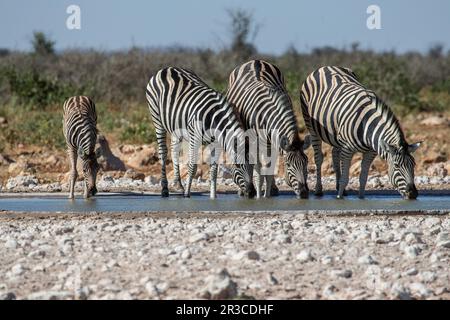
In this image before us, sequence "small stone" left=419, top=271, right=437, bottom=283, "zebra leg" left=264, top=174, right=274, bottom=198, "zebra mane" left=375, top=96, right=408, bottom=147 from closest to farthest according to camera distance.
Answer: "small stone" left=419, top=271, right=437, bottom=283 → "zebra mane" left=375, top=96, right=408, bottom=147 → "zebra leg" left=264, top=174, right=274, bottom=198

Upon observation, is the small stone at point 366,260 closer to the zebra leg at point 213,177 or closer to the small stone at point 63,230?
the small stone at point 63,230

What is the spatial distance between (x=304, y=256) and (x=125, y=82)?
21.9 m

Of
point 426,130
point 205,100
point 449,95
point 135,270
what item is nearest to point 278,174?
point 205,100

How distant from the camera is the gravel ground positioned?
7594 mm

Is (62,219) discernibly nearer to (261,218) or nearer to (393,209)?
(261,218)

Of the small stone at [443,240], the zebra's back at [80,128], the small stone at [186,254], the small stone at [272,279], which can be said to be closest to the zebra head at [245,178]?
the zebra's back at [80,128]

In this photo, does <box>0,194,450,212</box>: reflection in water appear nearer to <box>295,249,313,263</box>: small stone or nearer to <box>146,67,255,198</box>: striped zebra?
<box>146,67,255,198</box>: striped zebra

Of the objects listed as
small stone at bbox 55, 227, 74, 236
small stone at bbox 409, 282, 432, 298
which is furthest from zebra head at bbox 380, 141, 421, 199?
small stone at bbox 409, 282, 432, 298

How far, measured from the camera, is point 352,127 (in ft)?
45.2

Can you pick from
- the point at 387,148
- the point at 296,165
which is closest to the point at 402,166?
the point at 387,148

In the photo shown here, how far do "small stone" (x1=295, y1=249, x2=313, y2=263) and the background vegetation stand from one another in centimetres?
1196

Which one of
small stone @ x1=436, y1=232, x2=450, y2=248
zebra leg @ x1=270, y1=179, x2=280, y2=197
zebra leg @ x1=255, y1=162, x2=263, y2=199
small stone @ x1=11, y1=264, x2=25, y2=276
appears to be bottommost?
small stone @ x1=11, y1=264, x2=25, y2=276

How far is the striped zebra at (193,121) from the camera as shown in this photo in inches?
543

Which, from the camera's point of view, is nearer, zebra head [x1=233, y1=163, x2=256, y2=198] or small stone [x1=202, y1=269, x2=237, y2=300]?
small stone [x1=202, y1=269, x2=237, y2=300]
